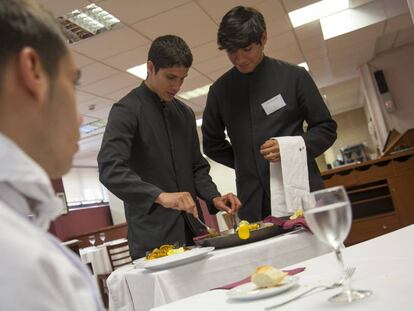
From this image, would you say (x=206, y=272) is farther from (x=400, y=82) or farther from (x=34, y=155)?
(x=400, y=82)

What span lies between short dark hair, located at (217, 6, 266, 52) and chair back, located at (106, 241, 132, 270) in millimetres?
3495

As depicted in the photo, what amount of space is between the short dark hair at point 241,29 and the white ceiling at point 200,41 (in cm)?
140

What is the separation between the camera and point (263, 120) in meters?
1.86

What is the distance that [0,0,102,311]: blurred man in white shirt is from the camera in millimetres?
328

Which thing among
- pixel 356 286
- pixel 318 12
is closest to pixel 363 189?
pixel 318 12

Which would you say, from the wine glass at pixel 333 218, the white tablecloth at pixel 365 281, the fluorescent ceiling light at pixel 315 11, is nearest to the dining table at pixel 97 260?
the fluorescent ceiling light at pixel 315 11

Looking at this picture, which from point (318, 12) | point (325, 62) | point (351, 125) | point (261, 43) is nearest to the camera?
point (261, 43)

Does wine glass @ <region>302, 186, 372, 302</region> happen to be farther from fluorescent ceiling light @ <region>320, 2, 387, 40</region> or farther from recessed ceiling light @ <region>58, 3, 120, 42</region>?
fluorescent ceiling light @ <region>320, 2, 387, 40</region>

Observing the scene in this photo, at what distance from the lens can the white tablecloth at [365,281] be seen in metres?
0.61

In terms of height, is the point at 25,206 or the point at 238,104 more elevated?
the point at 238,104

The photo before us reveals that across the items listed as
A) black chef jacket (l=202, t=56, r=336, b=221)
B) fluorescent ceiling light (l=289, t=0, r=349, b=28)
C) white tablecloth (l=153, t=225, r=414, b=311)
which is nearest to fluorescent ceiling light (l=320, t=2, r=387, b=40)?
fluorescent ceiling light (l=289, t=0, r=349, b=28)

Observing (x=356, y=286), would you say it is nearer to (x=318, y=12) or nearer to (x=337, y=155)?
(x=318, y=12)

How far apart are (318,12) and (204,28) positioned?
151 centimetres

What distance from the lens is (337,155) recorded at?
47.8ft
